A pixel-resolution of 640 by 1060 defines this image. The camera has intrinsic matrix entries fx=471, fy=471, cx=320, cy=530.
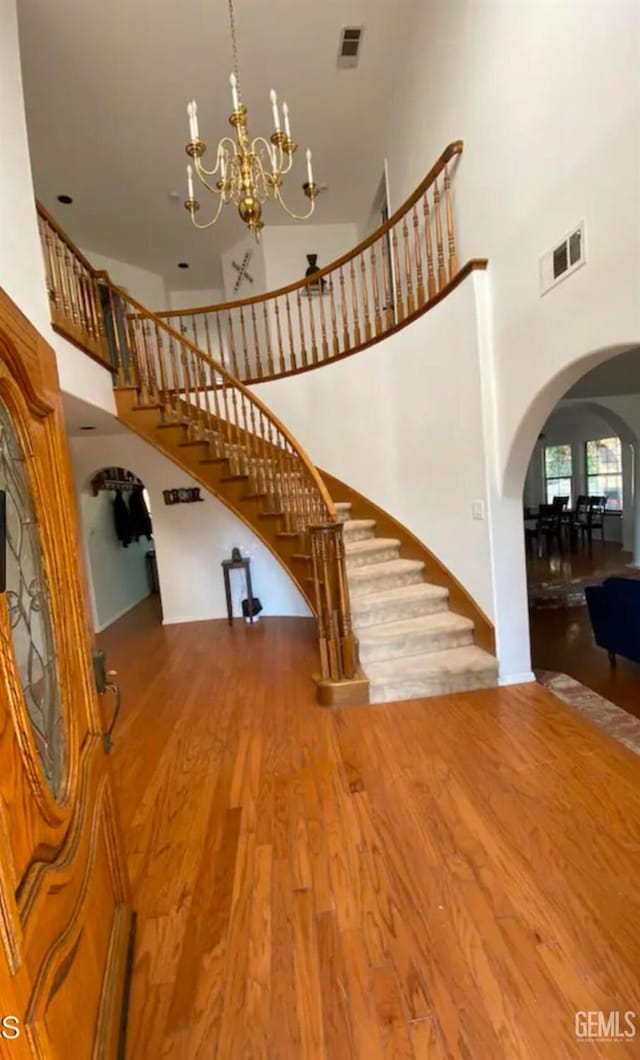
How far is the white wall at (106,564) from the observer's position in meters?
6.39

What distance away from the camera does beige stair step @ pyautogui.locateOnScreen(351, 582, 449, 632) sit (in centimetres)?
396

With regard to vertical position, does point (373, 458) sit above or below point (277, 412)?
below

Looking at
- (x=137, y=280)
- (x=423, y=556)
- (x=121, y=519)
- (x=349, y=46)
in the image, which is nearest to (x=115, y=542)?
(x=121, y=519)

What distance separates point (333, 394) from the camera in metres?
5.50

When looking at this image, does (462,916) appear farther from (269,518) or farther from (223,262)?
(223,262)

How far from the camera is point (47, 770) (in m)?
1.04

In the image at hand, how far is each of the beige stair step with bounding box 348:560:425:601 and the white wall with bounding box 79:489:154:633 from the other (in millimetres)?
3772

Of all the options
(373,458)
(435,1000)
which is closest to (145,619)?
(373,458)

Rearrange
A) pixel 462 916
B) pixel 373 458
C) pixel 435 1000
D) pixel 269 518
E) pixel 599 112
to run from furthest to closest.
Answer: pixel 373 458, pixel 269 518, pixel 599 112, pixel 462 916, pixel 435 1000

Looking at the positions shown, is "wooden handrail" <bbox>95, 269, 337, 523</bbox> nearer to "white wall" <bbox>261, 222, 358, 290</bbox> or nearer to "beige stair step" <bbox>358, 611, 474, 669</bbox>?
"beige stair step" <bbox>358, 611, 474, 669</bbox>

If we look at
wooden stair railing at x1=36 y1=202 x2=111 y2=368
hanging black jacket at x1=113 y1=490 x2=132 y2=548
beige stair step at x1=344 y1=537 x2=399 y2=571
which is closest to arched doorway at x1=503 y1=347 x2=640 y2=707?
beige stair step at x1=344 y1=537 x2=399 y2=571

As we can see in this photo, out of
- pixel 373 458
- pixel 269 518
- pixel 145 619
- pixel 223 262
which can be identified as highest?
pixel 223 262

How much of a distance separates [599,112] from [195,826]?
380cm

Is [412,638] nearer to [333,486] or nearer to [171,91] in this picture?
[333,486]
